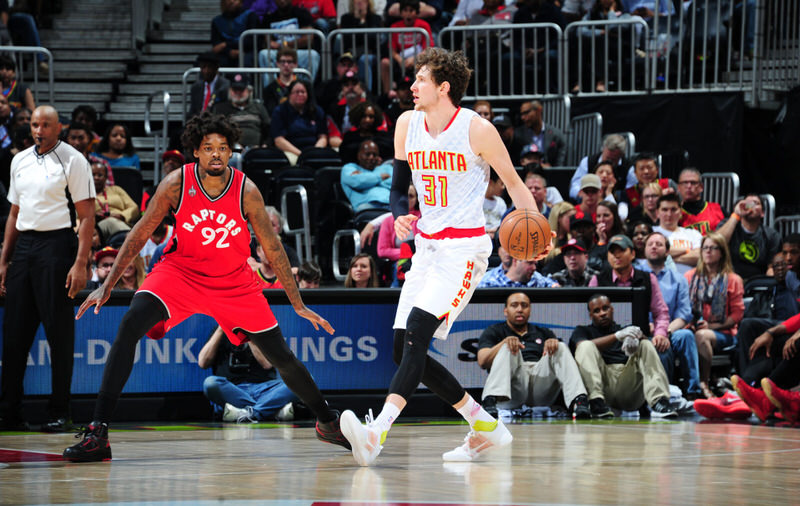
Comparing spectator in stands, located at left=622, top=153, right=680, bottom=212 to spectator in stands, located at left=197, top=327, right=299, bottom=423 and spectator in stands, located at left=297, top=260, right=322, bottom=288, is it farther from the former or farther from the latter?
spectator in stands, located at left=197, top=327, right=299, bottom=423

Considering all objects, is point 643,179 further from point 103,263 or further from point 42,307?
point 42,307

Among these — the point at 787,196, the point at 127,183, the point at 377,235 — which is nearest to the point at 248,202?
the point at 377,235

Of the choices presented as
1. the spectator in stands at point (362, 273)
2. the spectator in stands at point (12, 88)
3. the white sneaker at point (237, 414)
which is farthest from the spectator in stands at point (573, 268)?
the spectator in stands at point (12, 88)

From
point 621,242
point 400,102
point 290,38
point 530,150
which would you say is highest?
point 290,38

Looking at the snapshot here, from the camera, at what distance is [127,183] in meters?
13.6

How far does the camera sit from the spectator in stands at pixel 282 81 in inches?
596

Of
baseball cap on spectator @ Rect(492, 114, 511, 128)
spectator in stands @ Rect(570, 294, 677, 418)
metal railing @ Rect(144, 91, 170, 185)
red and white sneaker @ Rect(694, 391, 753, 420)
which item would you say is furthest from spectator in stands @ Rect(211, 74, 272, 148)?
red and white sneaker @ Rect(694, 391, 753, 420)

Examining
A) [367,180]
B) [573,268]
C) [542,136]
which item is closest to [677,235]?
[573,268]

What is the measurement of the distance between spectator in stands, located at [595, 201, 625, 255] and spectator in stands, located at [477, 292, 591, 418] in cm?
206

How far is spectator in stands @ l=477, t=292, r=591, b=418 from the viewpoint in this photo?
34.1 ft

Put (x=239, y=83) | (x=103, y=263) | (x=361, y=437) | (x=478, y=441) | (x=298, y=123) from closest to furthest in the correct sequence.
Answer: (x=361, y=437) < (x=478, y=441) < (x=103, y=263) < (x=239, y=83) < (x=298, y=123)

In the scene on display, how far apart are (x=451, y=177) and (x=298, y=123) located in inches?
332

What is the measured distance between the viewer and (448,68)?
6.63 metres

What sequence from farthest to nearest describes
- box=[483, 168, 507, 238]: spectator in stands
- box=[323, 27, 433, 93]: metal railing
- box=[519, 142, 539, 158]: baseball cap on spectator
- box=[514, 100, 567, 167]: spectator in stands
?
box=[323, 27, 433, 93]: metal railing → box=[514, 100, 567, 167]: spectator in stands → box=[519, 142, 539, 158]: baseball cap on spectator → box=[483, 168, 507, 238]: spectator in stands
